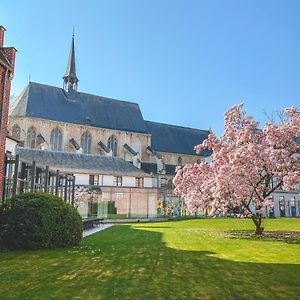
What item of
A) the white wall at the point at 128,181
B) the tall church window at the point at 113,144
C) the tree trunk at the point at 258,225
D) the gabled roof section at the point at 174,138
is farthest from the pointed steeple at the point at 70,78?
the tree trunk at the point at 258,225

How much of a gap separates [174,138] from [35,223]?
177ft

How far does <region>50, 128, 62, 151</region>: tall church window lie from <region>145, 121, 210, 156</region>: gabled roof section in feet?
55.4

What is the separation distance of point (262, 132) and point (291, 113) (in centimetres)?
173

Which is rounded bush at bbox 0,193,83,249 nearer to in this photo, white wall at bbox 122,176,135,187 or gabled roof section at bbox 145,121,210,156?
white wall at bbox 122,176,135,187

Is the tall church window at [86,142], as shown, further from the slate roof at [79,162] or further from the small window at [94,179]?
the small window at [94,179]

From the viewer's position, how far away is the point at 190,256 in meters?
9.55

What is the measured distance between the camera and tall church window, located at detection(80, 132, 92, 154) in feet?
166

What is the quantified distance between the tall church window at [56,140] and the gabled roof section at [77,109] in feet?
5.82

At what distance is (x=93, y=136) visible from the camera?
5147 cm

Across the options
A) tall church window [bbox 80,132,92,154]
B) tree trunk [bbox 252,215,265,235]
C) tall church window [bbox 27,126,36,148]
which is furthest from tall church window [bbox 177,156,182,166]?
tree trunk [bbox 252,215,265,235]

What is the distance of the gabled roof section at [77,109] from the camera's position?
47312 millimetres

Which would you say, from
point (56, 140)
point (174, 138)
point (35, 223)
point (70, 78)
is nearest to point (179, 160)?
point (174, 138)

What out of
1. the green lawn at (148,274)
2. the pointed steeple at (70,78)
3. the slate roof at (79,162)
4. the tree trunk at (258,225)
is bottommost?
the green lawn at (148,274)

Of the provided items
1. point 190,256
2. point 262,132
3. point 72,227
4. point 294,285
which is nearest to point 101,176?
point 262,132
